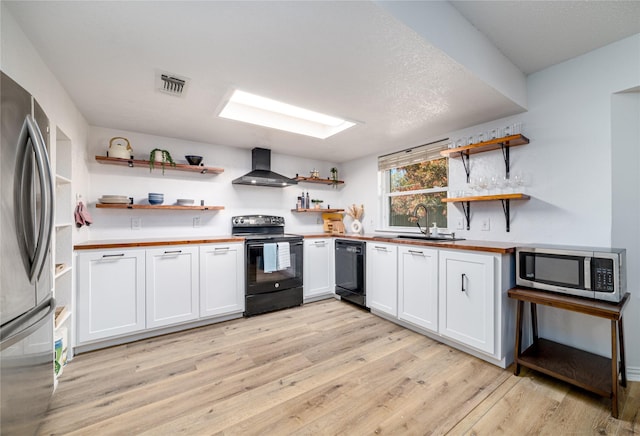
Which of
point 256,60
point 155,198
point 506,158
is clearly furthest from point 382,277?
point 155,198

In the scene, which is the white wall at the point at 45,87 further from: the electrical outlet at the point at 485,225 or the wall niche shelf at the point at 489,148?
the electrical outlet at the point at 485,225

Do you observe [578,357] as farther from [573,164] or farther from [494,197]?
[573,164]

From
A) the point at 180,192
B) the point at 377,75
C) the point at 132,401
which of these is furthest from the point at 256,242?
the point at 377,75

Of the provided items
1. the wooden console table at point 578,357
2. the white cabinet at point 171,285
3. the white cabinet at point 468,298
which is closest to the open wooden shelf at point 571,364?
the wooden console table at point 578,357

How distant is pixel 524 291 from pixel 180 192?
3569 millimetres

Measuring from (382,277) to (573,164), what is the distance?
6.32ft

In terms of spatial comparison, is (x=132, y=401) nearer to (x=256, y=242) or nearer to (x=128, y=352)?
(x=128, y=352)

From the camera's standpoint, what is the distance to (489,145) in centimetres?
248

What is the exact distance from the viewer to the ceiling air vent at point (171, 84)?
189 cm

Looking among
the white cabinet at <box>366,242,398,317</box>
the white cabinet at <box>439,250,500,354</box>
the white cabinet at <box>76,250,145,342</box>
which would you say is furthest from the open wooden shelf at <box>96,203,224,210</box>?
the white cabinet at <box>439,250,500,354</box>

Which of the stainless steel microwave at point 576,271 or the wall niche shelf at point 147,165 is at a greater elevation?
the wall niche shelf at point 147,165

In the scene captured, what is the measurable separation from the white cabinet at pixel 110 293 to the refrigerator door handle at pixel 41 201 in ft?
3.92

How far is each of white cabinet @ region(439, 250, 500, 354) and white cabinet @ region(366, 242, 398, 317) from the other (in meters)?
0.56

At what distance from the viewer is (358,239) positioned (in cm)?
334
